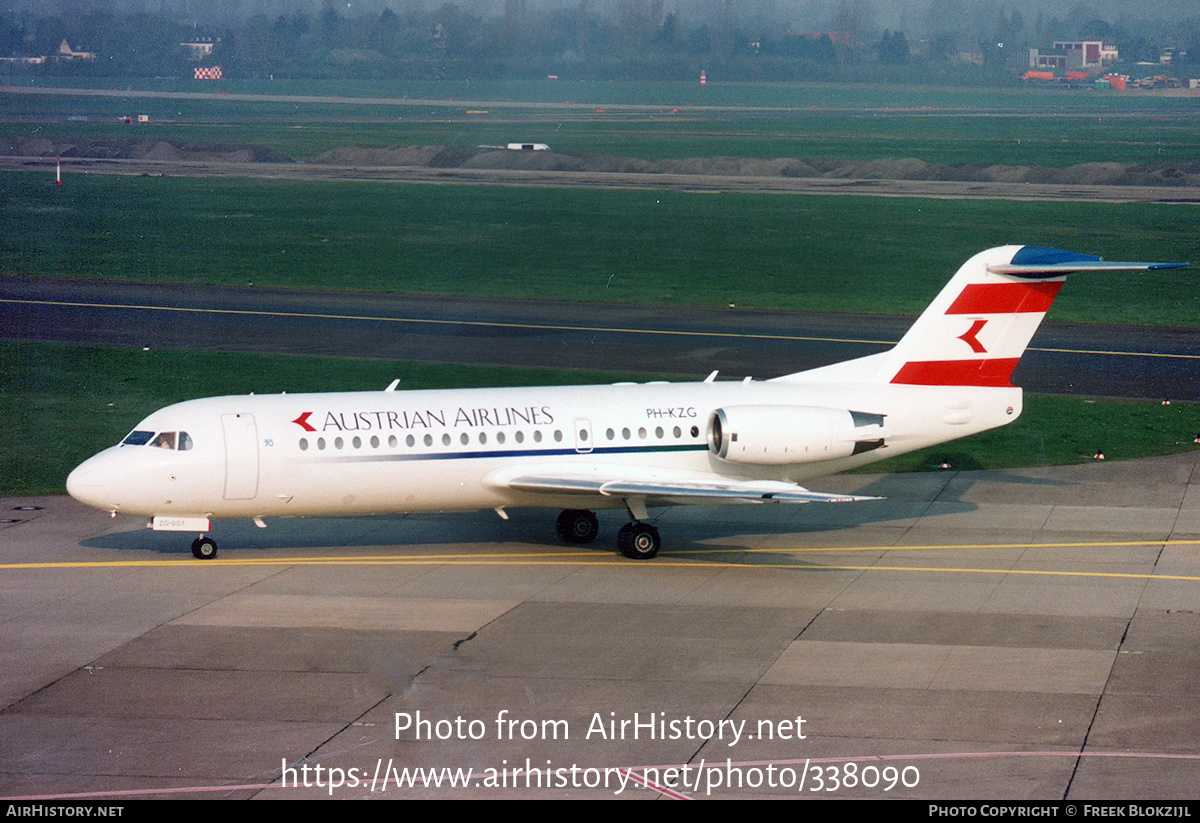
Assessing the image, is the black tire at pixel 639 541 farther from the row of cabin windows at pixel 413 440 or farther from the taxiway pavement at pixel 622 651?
the row of cabin windows at pixel 413 440

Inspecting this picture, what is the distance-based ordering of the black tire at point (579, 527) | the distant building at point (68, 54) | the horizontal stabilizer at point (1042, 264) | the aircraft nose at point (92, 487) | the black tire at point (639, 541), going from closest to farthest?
1. the aircraft nose at point (92, 487)
2. the black tire at point (639, 541)
3. the horizontal stabilizer at point (1042, 264)
4. the black tire at point (579, 527)
5. the distant building at point (68, 54)

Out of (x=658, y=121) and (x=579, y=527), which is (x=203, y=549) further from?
(x=658, y=121)

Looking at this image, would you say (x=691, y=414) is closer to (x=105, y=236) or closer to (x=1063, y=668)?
(x=1063, y=668)

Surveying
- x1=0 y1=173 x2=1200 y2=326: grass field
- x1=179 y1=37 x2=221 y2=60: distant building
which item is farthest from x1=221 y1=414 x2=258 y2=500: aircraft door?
x1=179 y1=37 x2=221 y2=60: distant building

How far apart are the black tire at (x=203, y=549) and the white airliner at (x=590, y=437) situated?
0.09 feet

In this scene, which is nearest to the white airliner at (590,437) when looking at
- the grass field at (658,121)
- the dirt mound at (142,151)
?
the grass field at (658,121)

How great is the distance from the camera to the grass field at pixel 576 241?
206 ft

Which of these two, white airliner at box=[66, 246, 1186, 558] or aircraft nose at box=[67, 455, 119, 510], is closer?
aircraft nose at box=[67, 455, 119, 510]

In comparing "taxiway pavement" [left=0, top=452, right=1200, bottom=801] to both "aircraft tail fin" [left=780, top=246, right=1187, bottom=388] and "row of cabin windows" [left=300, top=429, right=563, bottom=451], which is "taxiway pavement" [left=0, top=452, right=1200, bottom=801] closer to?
"row of cabin windows" [left=300, top=429, right=563, bottom=451]

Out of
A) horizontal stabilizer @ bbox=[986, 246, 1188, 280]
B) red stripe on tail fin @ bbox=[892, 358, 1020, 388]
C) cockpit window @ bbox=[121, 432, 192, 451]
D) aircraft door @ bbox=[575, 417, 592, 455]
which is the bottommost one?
aircraft door @ bbox=[575, 417, 592, 455]

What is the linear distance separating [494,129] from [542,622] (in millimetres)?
112898

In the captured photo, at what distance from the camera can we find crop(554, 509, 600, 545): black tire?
30.2 meters

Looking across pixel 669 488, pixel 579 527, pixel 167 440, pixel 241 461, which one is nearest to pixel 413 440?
pixel 241 461
